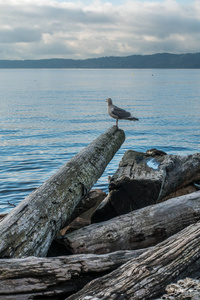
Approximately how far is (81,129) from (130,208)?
23.0 metres

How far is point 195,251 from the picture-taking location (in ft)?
11.4

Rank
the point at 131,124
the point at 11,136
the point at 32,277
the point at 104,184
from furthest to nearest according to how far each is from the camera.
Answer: the point at 131,124 < the point at 11,136 < the point at 104,184 < the point at 32,277

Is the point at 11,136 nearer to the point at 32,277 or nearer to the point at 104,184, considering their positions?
the point at 104,184

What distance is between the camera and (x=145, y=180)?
21.9 feet

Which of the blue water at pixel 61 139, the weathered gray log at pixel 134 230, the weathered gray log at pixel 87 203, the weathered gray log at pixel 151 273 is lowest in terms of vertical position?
the blue water at pixel 61 139

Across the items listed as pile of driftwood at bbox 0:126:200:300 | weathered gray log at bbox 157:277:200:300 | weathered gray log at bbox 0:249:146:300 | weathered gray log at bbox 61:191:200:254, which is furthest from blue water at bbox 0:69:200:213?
weathered gray log at bbox 157:277:200:300

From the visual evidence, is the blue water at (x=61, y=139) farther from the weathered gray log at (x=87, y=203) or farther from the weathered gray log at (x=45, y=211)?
the weathered gray log at (x=45, y=211)

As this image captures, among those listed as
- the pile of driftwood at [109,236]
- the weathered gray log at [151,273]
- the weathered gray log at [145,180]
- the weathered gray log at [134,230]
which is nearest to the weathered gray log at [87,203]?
the pile of driftwood at [109,236]

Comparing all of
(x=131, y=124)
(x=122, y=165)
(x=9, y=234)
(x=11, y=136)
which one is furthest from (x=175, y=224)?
(x=131, y=124)

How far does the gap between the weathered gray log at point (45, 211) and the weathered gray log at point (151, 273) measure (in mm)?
1357

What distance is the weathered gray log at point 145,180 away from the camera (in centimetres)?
605

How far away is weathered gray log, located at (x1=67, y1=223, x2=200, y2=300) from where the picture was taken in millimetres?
3018

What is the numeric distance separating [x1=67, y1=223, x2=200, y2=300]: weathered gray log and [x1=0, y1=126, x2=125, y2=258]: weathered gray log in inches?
53.4

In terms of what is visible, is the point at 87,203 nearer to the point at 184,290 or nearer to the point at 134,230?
the point at 134,230
